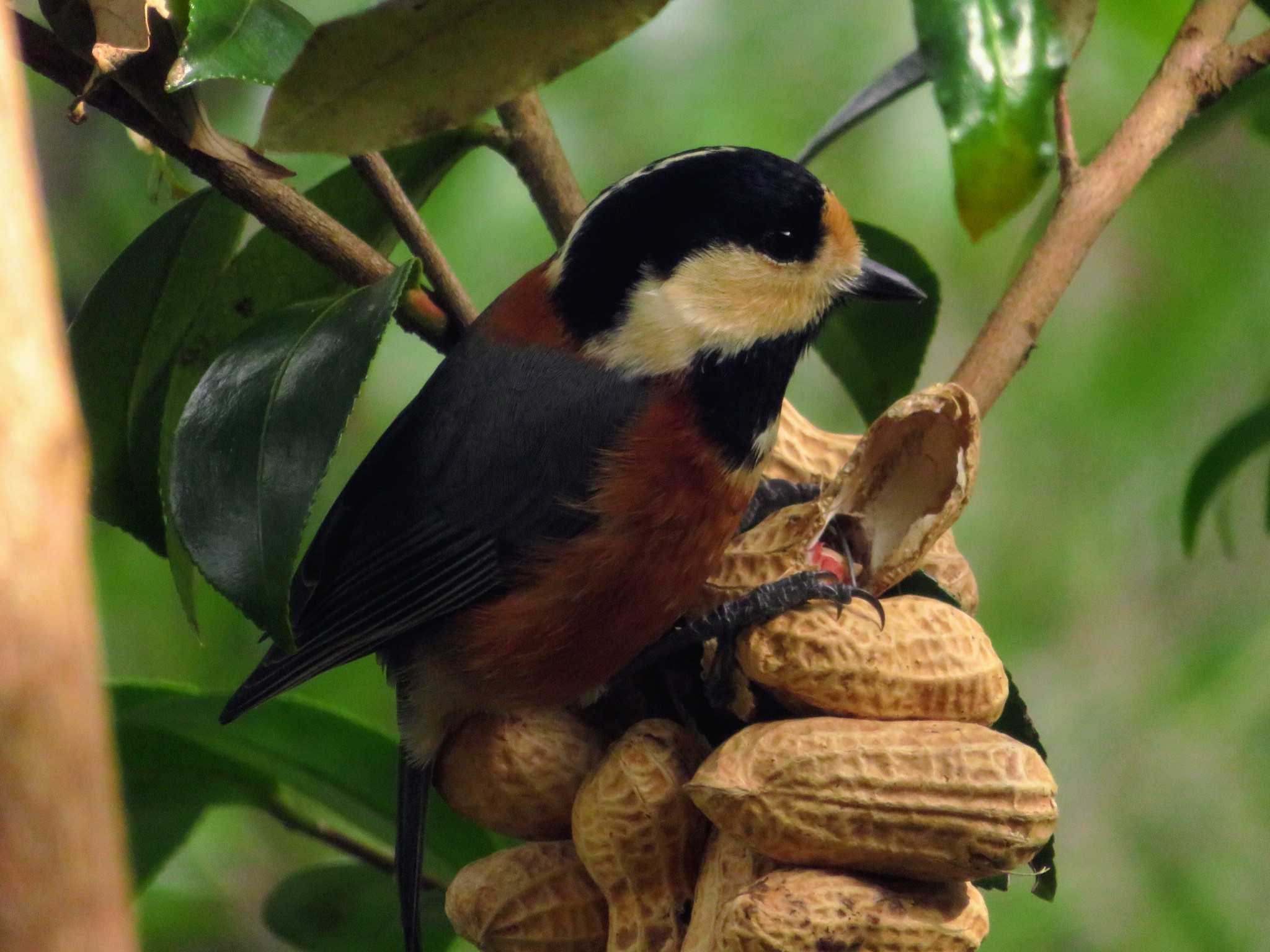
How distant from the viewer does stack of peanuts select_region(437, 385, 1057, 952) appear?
2.57ft

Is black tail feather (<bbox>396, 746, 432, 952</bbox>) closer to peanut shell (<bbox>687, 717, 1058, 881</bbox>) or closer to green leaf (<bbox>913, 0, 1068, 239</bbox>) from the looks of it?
peanut shell (<bbox>687, 717, 1058, 881</bbox>)

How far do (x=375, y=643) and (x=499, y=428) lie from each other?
203 millimetres

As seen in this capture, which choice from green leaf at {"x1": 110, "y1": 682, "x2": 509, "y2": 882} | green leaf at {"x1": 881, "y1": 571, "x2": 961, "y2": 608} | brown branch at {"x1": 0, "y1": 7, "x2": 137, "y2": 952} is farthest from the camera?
green leaf at {"x1": 110, "y1": 682, "x2": 509, "y2": 882}

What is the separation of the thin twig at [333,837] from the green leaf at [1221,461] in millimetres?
839

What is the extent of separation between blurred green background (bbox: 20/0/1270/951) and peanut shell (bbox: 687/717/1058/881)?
1090mm

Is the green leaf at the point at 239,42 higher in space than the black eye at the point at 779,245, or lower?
higher

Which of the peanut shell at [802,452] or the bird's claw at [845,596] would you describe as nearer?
the bird's claw at [845,596]

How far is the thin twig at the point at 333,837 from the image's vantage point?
4.16ft

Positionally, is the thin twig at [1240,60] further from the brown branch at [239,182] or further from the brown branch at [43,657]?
the brown branch at [43,657]

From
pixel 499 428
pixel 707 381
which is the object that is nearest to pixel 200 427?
pixel 499 428

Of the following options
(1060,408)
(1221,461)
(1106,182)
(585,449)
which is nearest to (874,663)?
(585,449)

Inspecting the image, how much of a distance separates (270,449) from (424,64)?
0.86 ft

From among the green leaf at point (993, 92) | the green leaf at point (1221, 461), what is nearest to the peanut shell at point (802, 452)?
the green leaf at point (993, 92)

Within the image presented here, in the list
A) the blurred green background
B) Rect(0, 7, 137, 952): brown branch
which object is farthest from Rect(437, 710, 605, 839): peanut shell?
the blurred green background
